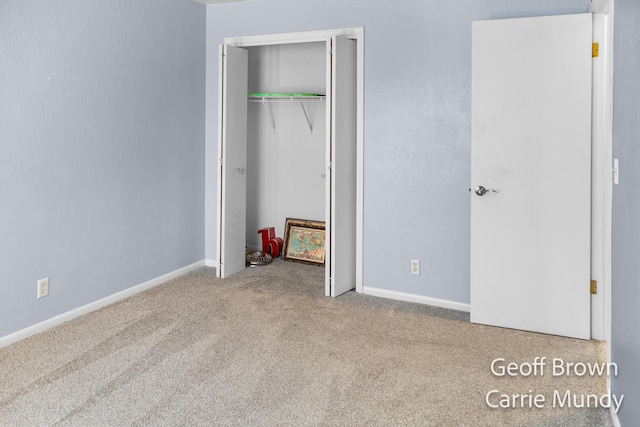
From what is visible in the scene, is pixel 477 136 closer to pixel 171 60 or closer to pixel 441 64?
pixel 441 64

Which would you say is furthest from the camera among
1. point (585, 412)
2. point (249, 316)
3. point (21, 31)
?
point (249, 316)

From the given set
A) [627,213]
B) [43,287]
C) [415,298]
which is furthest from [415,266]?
[43,287]

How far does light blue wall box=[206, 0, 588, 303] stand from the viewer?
354 centimetres

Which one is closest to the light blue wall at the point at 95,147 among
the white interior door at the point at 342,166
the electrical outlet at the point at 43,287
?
the electrical outlet at the point at 43,287

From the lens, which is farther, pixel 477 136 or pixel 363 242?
pixel 363 242

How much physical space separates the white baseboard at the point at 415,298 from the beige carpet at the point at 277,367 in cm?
8

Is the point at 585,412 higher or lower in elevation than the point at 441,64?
lower

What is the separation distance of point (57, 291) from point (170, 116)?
1.64m

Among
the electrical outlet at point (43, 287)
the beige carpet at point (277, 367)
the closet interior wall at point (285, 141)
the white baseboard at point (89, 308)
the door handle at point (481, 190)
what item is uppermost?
the closet interior wall at point (285, 141)

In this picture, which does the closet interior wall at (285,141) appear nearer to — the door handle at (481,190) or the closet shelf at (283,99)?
the closet shelf at (283,99)

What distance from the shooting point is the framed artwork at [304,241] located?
4.87 metres

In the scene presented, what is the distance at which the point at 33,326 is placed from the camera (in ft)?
10.2

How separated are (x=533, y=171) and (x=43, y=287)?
311 cm

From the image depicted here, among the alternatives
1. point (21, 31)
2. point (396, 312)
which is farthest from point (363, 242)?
point (21, 31)
